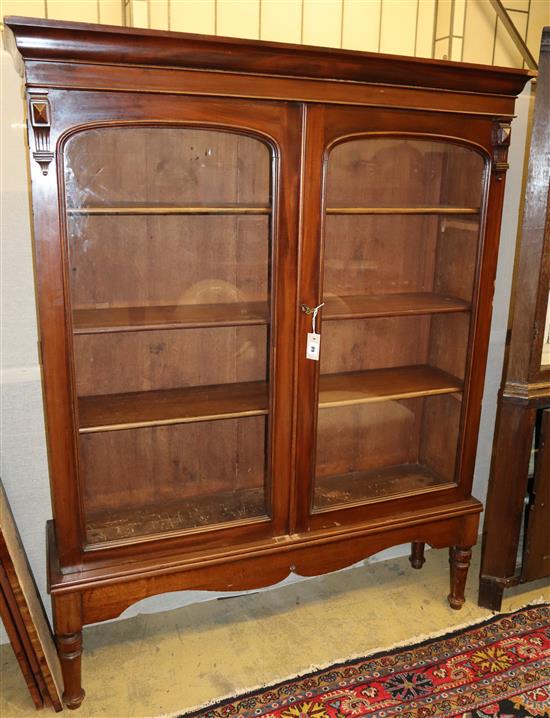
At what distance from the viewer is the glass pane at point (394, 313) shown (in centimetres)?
200

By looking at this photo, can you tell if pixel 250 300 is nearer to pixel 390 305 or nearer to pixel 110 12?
pixel 390 305

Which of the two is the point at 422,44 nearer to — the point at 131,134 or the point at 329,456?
the point at 131,134

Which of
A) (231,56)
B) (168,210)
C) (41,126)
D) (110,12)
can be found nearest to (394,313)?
(168,210)

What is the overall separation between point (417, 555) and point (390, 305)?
1153 millimetres

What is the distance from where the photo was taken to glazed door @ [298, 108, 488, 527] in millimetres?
1891

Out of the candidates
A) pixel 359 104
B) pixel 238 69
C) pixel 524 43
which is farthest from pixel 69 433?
pixel 524 43

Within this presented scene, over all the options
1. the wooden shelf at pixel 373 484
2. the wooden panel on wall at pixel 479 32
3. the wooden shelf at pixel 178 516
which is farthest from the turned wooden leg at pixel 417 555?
the wooden panel on wall at pixel 479 32

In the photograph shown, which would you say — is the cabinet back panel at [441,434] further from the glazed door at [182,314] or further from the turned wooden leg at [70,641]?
the turned wooden leg at [70,641]

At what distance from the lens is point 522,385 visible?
221cm

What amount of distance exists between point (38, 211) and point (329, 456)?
1.18 metres

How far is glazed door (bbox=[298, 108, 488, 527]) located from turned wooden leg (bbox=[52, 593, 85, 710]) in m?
0.72

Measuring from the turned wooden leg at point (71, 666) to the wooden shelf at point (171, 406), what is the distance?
618 millimetres

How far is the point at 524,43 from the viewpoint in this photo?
247 cm

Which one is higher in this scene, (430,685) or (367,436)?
(367,436)
